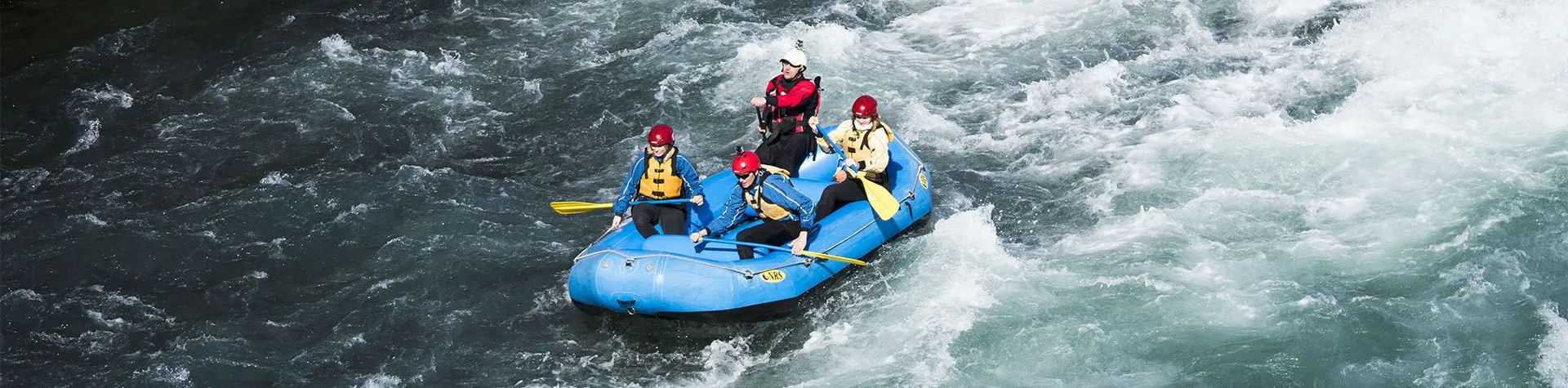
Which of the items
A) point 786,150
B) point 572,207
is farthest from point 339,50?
point 786,150

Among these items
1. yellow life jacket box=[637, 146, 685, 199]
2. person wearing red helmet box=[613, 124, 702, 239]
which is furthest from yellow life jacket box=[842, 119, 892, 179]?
yellow life jacket box=[637, 146, 685, 199]

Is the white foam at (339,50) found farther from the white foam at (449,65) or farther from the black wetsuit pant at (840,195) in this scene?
the black wetsuit pant at (840,195)

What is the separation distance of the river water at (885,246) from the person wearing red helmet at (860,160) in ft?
1.85

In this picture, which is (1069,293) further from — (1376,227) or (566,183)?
(566,183)

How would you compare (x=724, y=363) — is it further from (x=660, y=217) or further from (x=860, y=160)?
(x=860, y=160)

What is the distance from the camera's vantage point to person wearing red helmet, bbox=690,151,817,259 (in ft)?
34.2

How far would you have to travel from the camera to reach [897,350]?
10156mm

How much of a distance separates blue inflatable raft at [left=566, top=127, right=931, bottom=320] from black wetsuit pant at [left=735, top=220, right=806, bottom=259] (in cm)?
12

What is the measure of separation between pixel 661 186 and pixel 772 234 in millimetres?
918

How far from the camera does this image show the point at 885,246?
11203 mm

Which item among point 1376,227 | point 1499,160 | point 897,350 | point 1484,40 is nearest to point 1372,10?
point 1484,40

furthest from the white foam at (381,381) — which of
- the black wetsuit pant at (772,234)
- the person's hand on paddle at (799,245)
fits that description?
the person's hand on paddle at (799,245)

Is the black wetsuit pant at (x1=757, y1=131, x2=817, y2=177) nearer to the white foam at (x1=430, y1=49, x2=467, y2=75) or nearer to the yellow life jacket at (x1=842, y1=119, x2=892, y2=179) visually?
the yellow life jacket at (x1=842, y1=119, x2=892, y2=179)

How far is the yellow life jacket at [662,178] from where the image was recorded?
10547mm
